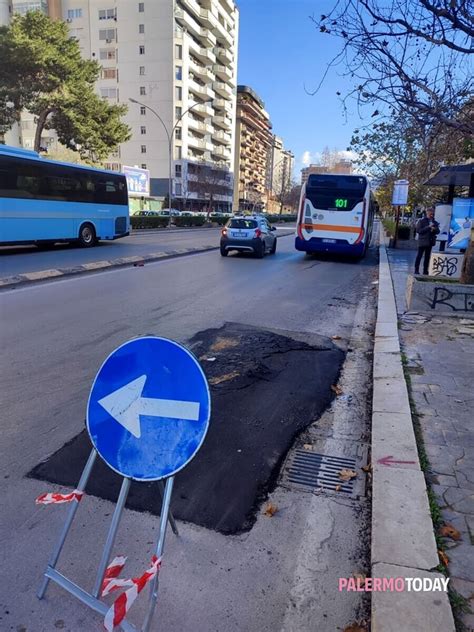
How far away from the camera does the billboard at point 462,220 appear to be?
46.6ft

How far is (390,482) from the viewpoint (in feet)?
9.82

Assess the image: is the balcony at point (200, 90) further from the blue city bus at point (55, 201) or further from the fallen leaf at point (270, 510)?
the fallen leaf at point (270, 510)

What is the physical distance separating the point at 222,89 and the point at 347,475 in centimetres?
9004

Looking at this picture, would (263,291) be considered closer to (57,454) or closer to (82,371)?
(82,371)

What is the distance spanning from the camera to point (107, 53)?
70.5 metres

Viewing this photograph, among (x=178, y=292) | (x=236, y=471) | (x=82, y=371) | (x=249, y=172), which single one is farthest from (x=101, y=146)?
(x=249, y=172)

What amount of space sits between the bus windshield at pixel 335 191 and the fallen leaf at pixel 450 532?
52.4 feet

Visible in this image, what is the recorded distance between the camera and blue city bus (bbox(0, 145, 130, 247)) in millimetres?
15578

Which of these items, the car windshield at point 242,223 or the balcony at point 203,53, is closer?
the car windshield at point 242,223

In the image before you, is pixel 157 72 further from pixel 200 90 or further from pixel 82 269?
pixel 82 269

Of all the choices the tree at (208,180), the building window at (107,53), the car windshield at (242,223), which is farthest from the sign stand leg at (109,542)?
the building window at (107,53)

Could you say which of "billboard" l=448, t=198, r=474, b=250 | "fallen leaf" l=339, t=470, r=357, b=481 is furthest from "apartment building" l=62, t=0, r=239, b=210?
"fallen leaf" l=339, t=470, r=357, b=481

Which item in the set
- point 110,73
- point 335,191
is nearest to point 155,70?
point 110,73

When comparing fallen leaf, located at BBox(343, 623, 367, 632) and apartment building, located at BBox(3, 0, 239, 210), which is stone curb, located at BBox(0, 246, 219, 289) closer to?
fallen leaf, located at BBox(343, 623, 367, 632)
